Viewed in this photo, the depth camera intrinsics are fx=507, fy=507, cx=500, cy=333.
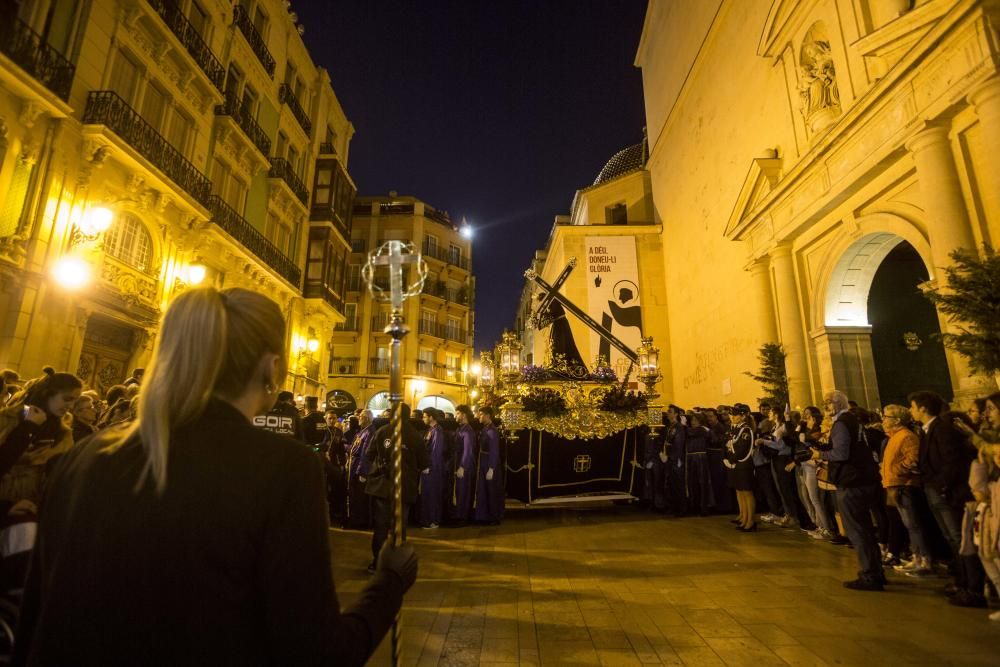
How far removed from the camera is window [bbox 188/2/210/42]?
14.6m

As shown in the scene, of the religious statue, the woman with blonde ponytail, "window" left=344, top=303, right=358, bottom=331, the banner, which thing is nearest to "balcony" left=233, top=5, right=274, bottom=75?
the banner

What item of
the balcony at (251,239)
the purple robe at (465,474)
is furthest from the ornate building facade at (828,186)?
the balcony at (251,239)

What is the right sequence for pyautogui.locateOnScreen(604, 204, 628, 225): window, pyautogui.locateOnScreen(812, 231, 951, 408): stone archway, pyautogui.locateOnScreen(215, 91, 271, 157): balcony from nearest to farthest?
pyautogui.locateOnScreen(812, 231, 951, 408): stone archway < pyautogui.locateOnScreen(215, 91, 271, 157): balcony < pyautogui.locateOnScreen(604, 204, 628, 225): window

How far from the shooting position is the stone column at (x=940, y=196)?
7.72 meters

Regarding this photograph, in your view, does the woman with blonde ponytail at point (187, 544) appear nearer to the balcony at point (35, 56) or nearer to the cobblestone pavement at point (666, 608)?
the cobblestone pavement at point (666, 608)

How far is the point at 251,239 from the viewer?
1691 cm

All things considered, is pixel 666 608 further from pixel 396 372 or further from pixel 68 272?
pixel 68 272

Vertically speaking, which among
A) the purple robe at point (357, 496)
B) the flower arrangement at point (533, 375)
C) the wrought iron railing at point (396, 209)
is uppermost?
the wrought iron railing at point (396, 209)

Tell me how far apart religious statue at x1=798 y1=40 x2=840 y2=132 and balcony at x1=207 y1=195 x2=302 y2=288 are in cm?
1577

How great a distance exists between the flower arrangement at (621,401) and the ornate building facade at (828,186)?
4409 millimetres

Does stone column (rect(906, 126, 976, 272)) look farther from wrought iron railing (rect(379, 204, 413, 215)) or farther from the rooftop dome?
wrought iron railing (rect(379, 204, 413, 215))

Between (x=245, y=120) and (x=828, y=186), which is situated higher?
(x=245, y=120)

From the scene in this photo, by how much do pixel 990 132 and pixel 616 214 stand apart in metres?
19.5

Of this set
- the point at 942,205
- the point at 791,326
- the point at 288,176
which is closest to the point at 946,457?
the point at 942,205
